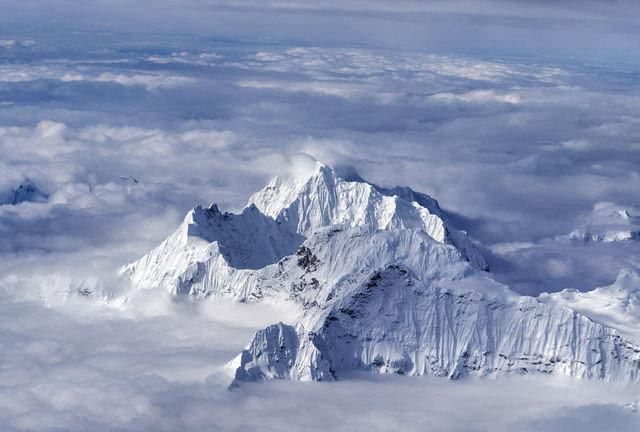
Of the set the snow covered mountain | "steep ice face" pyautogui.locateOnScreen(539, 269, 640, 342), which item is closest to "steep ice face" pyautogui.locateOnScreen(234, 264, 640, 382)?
the snow covered mountain

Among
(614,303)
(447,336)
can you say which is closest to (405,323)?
(447,336)

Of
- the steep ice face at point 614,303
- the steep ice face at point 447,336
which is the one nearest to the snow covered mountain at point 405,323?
the steep ice face at point 447,336

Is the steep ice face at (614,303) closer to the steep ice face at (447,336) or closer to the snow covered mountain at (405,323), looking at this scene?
the steep ice face at (447,336)

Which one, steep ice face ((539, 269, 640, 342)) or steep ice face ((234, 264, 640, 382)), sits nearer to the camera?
steep ice face ((234, 264, 640, 382))

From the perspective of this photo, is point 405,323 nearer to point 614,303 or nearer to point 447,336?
point 447,336

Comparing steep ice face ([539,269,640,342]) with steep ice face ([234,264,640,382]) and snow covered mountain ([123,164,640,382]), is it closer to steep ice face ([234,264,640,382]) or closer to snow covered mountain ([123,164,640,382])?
steep ice face ([234,264,640,382])
